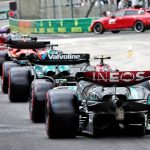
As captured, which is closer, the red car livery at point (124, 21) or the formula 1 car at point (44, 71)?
the formula 1 car at point (44, 71)

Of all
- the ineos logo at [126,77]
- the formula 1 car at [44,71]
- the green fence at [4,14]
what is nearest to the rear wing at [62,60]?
the formula 1 car at [44,71]

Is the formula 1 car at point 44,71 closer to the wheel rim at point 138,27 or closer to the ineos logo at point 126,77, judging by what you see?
the ineos logo at point 126,77

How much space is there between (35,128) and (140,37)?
2876 centimetres

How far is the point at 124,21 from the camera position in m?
46.1

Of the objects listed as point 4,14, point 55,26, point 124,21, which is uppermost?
point 124,21

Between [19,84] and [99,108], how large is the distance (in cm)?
565

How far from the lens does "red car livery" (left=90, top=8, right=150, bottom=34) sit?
45.2 meters

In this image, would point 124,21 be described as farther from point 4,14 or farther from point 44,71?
point 44,71

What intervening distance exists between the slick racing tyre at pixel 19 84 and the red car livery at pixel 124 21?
29187 mm

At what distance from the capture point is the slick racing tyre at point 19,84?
16031mm

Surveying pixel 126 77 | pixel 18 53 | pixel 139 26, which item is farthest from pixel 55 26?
pixel 126 77

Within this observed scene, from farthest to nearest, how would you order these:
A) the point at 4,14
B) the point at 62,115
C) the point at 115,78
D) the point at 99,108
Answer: the point at 4,14 → the point at 115,78 → the point at 99,108 → the point at 62,115

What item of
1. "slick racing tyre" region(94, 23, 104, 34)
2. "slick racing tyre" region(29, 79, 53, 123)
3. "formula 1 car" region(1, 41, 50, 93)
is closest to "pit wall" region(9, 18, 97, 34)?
"slick racing tyre" region(94, 23, 104, 34)

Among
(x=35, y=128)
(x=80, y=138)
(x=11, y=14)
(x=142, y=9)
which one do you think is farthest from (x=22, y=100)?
(x=11, y=14)
